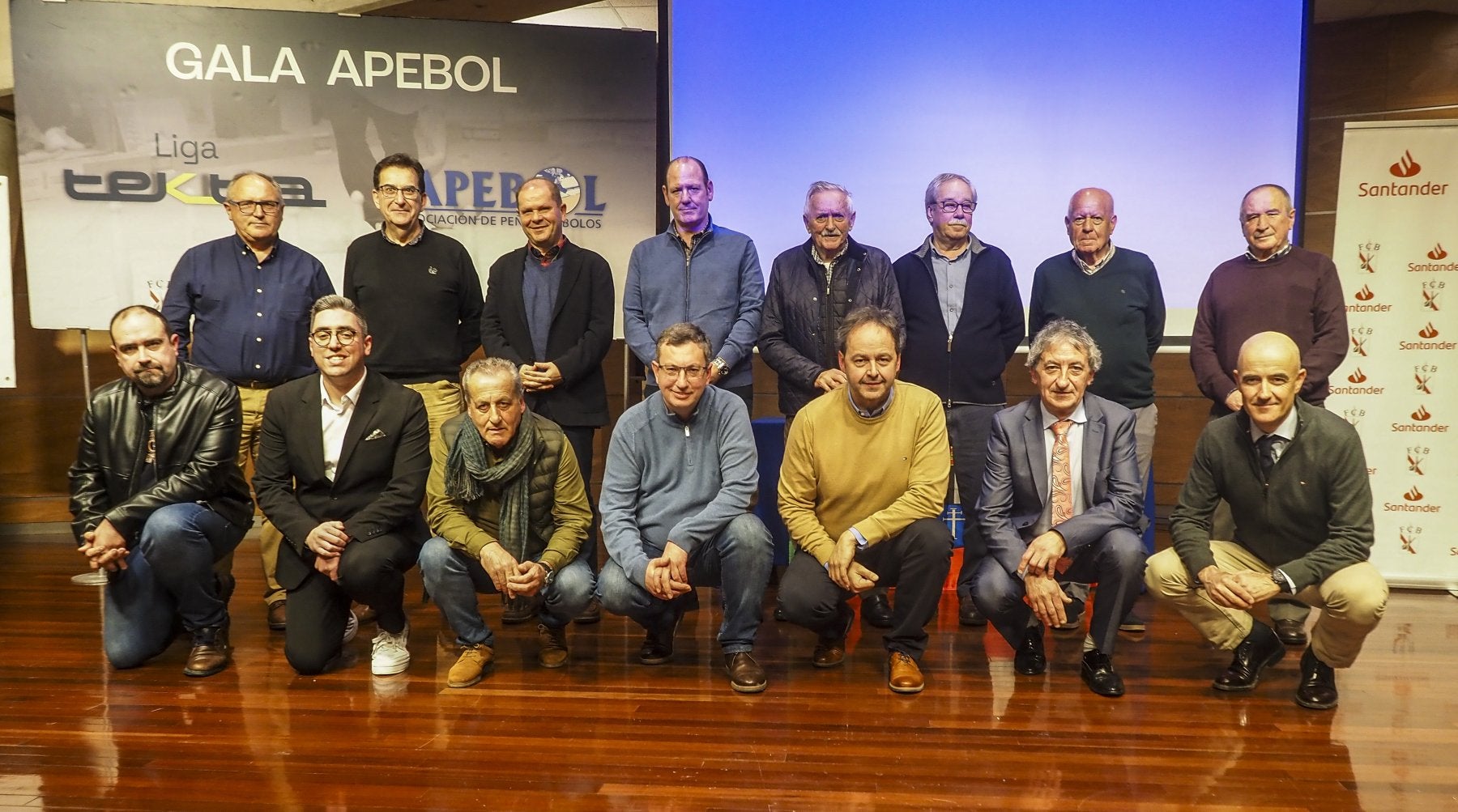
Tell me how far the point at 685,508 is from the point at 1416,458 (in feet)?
10.5

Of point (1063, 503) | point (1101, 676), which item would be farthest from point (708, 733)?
point (1063, 503)

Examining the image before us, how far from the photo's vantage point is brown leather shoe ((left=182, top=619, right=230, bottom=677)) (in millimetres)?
3066

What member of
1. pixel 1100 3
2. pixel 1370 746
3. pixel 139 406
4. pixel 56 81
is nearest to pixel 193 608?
pixel 139 406

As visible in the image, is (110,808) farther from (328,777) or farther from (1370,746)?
(1370,746)

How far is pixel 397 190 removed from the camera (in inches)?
145

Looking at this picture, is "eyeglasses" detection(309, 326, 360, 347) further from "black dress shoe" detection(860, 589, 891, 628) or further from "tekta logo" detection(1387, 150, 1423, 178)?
"tekta logo" detection(1387, 150, 1423, 178)

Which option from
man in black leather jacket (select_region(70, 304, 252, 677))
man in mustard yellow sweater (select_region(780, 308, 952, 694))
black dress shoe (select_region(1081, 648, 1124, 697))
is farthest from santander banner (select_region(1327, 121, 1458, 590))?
man in black leather jacket (select_region(70, 304, 252, 677))

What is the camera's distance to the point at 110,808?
7.23 ft

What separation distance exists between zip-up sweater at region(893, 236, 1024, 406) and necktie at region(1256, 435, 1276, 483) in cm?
98

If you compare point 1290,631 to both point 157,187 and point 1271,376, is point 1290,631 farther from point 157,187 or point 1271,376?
point 157,187

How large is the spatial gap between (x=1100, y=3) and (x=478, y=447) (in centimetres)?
348

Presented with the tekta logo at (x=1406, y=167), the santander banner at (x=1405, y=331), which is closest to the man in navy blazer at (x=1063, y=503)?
the santander banner at (x=1405, y=331)

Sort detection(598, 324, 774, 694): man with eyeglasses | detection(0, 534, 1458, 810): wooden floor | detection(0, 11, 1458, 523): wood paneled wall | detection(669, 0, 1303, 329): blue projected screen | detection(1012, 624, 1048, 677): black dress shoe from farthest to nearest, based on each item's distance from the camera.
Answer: detection(0, 11, 1458, 523): wood paneled wall → detection(669, 0, 1303, 329): blue projected screen → detection(1012, 624, 1048, 677): black dress shoe → detection(598, 324, 774, 694): man with eyeglasses → detection(0, 534, 1458, 810): wooden floor

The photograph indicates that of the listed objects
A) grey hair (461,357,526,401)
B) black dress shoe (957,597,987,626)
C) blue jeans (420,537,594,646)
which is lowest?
black dress shoe (957,597,987,626)
